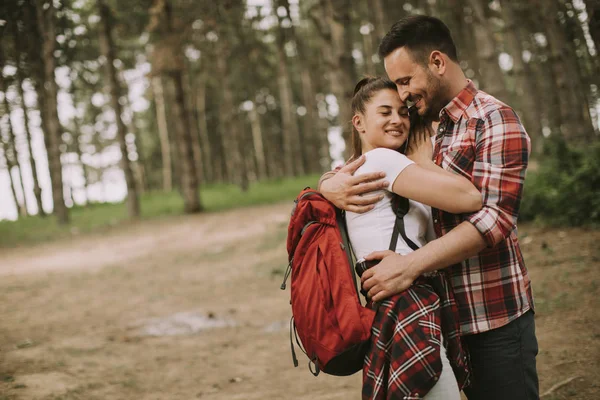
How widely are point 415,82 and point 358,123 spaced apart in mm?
360

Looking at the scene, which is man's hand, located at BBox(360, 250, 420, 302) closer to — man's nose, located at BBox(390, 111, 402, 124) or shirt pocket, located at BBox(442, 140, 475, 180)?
shirt pocket, located at BBox(442, 140, 475, 180)

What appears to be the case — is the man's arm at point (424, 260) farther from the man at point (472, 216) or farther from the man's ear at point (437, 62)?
the man's ear at point (437, 62)

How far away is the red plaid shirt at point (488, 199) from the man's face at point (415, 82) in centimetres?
8

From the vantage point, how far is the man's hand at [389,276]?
7.32ft

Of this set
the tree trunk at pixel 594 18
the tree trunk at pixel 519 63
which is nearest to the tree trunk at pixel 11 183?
the tree trunk at pixel 519 63

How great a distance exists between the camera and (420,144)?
2570mm

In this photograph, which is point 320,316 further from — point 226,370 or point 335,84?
point 335,84

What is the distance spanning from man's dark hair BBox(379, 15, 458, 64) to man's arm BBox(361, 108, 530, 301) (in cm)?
44

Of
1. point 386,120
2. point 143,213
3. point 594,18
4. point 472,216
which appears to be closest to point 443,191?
point 472,216

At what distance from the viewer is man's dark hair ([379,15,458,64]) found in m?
2.43

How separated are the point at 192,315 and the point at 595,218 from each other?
650 cm

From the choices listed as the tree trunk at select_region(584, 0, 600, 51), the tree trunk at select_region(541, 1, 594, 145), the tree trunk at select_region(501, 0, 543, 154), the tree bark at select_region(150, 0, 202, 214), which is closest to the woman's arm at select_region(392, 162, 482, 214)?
the tree trunk at select_region(584, 0, 600, 51)

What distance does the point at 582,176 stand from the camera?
8320 millimetres

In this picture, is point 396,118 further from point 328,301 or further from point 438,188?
point 328,301
